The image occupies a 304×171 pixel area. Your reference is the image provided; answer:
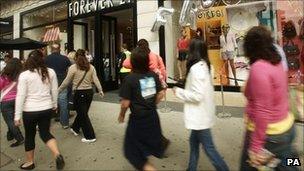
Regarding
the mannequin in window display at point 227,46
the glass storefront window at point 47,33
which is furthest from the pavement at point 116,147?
the glass storefront window at point 47,33

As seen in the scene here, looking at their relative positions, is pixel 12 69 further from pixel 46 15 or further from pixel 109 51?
pixel 46 15

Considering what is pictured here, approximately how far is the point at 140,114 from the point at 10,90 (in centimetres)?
378

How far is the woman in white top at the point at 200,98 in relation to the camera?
13.2 feet

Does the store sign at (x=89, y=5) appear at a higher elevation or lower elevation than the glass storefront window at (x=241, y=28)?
higher

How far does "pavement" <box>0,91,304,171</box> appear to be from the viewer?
208 inches

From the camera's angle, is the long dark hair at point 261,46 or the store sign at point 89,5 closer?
the long dark hair at point 261,46

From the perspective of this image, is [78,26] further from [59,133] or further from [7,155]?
[7,155]

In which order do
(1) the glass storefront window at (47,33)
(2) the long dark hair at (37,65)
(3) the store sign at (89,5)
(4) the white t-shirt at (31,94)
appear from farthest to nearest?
(1) the glass storefront window at (47,33) < (3) the store sign at (89,5) < (2) the long dark hair at (37,65) < (4) the white t-shirt at (31,94)

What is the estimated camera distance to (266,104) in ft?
9.22

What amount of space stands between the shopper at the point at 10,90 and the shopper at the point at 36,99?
1336 mm

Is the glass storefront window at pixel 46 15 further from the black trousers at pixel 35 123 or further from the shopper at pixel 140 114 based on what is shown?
the shopper at pixel 140 114

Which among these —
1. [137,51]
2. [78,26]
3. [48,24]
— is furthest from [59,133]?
[48,24]

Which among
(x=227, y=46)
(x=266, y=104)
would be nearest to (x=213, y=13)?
(x=227, y=46)

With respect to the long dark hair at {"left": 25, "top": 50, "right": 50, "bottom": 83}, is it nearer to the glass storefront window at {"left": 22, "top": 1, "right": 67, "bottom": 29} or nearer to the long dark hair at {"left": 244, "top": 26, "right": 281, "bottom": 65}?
the long dark hair at {"left": 244, "top": 26, "right": 281, "bottom": 65}
